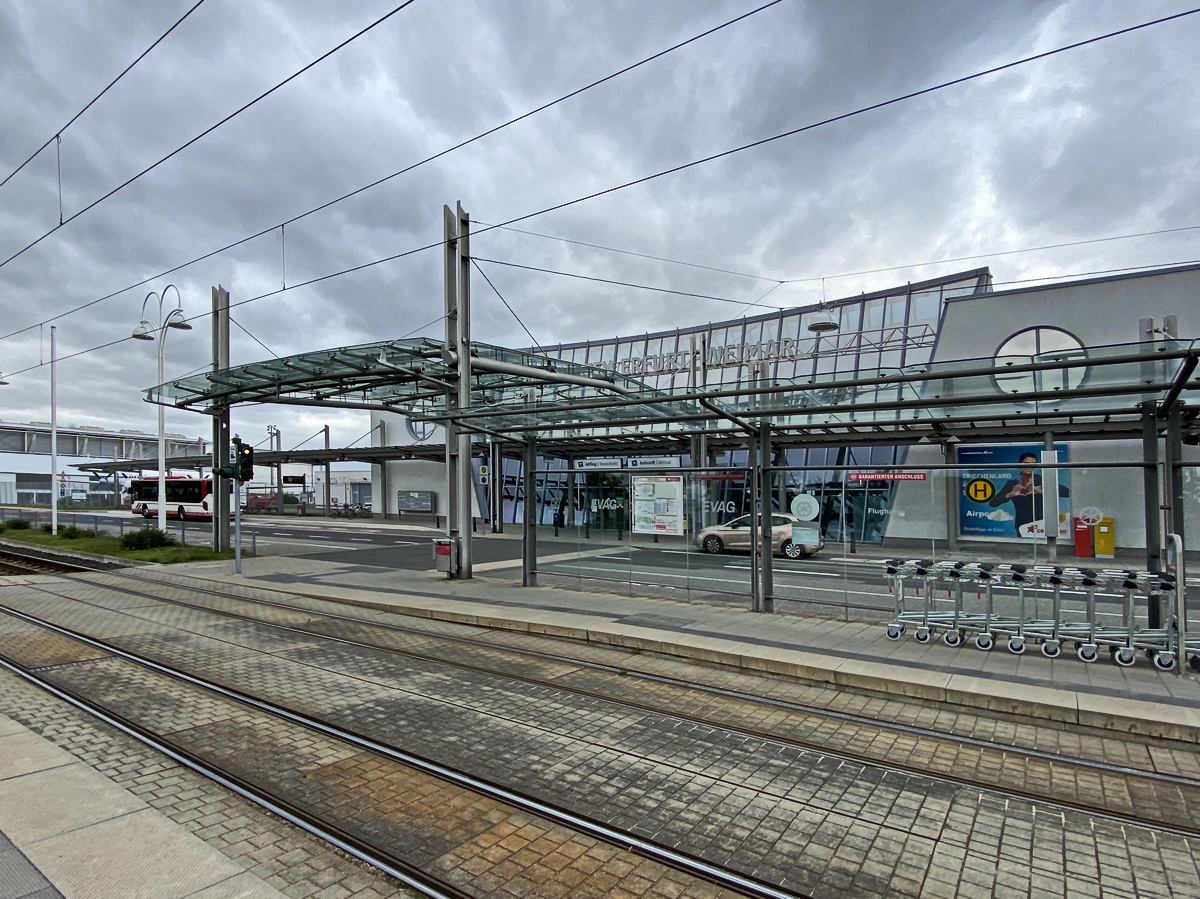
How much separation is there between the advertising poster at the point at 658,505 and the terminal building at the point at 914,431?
277 millimetres

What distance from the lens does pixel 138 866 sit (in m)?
3.77

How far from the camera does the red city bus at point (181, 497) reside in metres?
50.4

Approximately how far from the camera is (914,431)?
2095 cm

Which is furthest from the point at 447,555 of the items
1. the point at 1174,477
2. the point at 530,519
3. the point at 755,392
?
the point at 1174,477

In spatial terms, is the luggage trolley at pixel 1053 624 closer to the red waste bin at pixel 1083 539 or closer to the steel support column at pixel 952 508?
the steel support column at pixel 952 508

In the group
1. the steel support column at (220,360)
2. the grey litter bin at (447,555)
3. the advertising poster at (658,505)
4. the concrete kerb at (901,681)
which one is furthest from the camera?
the steel support column at (220,360)

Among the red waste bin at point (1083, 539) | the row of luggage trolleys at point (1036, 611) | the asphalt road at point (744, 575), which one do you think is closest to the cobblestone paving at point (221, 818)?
the row of luggage trolleys at point (1036, 611)

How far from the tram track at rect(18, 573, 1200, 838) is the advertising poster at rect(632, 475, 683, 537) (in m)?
5.08

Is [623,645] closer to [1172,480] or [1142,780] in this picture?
[1142,780]

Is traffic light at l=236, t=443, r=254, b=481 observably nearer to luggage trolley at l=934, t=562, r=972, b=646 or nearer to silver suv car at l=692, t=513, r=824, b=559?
silver suv car at l=692, t=513, r=824, b=559

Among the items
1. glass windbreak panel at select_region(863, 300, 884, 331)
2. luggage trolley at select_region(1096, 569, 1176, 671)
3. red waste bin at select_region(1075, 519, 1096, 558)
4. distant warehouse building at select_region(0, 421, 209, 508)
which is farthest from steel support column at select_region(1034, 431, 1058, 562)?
distant warehouse building at select_region(0, 421, 209, 508)

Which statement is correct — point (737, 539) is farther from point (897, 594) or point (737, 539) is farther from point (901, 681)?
point (901, 681)

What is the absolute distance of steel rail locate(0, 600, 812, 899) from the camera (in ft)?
12.2

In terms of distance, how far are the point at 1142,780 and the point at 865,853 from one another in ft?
9.09
